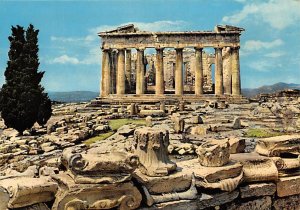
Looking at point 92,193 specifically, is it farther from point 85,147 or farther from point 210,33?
point 210,33

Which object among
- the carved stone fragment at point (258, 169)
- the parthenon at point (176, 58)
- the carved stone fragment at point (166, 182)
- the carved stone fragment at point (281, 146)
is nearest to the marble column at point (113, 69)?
the parthenon at point (176, 58)

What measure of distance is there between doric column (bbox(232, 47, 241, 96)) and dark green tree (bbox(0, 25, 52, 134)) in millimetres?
25919

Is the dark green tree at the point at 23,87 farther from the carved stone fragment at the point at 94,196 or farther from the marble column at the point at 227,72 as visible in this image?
the marble column at the point at 227,72

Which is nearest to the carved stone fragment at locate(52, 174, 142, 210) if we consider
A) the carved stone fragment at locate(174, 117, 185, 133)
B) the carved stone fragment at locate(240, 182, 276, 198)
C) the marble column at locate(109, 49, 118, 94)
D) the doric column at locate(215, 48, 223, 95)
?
the carved stone fragment at locate(240, 182, 276, 198)

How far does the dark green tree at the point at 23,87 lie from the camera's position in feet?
86.7

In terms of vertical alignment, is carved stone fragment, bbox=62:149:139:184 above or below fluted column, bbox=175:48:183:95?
below

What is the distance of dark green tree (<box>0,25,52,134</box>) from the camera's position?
86.7 ft

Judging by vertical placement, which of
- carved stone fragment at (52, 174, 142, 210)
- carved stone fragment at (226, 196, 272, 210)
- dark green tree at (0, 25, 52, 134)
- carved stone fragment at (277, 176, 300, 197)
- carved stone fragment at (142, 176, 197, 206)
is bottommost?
carved stone fragment at (226, 196, 272, 210)

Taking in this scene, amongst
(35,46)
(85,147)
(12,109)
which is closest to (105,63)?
(35,46)

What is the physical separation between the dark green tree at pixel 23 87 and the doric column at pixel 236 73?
25919mm

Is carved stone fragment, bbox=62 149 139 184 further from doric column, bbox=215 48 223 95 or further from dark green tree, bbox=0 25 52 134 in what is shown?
doric column, bbox=215 48 223 95

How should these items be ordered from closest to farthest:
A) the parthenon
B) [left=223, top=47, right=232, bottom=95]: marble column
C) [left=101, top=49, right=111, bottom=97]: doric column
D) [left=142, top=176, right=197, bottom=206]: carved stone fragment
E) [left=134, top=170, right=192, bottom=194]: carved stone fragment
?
[left=142, top=176, right=197, bottom=206]: carved stone fragment → [left=134, top=170, right=192, bottom=194]: carved stone fragment → the parthenon → [left=223, top=47, right=232, bottom=95]: marble column → [left=101, top=49, right=111, bottom=97]: doric column

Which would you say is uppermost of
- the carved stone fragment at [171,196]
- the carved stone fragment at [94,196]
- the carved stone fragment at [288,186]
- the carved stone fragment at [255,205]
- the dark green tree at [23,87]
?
the dark green tree at [23,87]

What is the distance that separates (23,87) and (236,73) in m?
29.0
